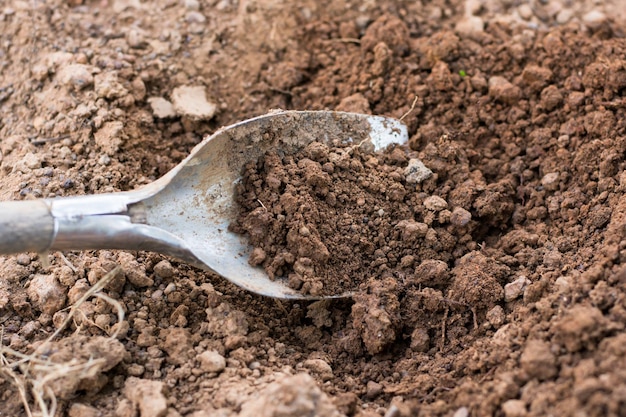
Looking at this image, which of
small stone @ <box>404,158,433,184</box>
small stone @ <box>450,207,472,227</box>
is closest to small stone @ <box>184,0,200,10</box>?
small stone @ <box>404,158,433,184</box>

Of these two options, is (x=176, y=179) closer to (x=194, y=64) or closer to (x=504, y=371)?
(x=194, y=64)

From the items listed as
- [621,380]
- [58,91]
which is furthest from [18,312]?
[621,380]

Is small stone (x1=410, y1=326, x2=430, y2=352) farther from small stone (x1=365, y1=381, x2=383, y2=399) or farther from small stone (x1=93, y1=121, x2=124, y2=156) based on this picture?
small stone (x1=93, y1=121, x2=124, y2=156)

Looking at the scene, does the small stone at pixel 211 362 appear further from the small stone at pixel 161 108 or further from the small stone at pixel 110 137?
the small stone at pixel 161 108

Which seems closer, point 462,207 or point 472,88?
point 462,207

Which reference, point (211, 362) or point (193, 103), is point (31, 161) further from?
point (211, 362)

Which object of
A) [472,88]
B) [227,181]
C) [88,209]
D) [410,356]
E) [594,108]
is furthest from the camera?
[472,88]

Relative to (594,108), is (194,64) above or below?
below

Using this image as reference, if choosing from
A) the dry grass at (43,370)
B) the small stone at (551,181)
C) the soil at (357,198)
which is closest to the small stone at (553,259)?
the soil at (357,198)

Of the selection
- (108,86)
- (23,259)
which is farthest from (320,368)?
(108,86)
